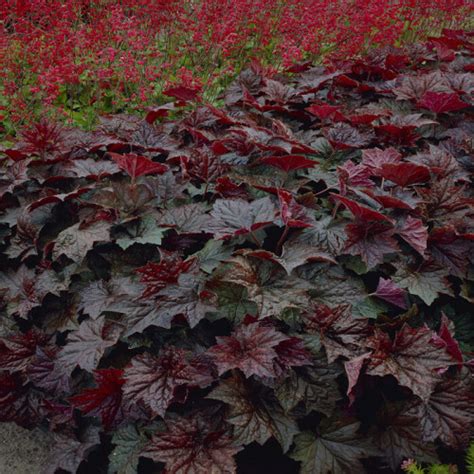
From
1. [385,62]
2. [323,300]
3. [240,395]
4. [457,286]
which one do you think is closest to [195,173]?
[323,300]

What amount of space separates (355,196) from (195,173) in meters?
0.71

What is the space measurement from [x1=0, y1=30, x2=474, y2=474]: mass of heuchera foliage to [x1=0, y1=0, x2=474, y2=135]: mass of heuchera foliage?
57.7 inches

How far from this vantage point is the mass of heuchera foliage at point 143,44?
3.80 metres

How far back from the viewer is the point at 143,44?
156 inches

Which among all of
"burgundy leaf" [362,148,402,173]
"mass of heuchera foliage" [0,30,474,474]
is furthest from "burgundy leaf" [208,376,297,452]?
"burgundy leaf" [362,148,402,173]

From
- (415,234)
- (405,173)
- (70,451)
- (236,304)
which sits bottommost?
(70,451)

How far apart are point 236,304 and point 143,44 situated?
2.82 m

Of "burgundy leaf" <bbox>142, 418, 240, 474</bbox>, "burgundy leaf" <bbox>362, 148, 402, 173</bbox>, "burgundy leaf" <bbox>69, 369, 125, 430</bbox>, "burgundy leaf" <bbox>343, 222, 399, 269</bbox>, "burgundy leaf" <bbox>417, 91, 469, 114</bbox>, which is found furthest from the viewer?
"burgundy leaf" <bbox>417, 91, 469, 114</bbox>

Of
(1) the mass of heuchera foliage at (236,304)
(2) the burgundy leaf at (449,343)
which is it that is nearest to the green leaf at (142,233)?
(1) the mass of heuchera foliage at (236,304)

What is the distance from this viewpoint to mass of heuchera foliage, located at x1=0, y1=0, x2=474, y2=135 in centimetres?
380

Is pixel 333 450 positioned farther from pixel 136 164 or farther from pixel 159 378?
pixel 136 164

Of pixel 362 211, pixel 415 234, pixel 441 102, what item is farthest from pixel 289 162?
pixel 441 102

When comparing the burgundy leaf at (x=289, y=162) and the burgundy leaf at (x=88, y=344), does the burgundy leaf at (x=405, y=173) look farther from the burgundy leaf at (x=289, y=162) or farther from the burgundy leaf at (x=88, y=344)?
the burgundy leaf at (x=88, y=344)

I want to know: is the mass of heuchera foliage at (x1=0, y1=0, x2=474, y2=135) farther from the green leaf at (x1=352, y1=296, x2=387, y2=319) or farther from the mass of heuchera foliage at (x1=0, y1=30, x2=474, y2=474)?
the green leaf at (x1=352, y1=296, x2=387, y2=319)
